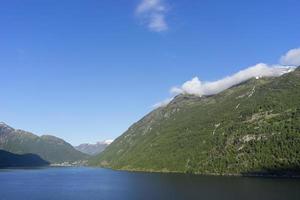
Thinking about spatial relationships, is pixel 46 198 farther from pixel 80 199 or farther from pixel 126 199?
pixel 126 199

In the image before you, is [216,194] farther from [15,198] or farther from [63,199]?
[15,198]

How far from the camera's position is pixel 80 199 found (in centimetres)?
19688

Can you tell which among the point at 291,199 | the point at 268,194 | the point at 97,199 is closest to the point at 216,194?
the point at 268,194

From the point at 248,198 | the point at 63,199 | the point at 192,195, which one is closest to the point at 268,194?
the point at 248,198

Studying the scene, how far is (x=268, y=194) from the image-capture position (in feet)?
619

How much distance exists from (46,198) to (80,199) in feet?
52.4

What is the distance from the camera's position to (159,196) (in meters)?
200

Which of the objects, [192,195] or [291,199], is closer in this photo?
[291,199]

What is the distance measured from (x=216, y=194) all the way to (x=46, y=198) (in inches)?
2984

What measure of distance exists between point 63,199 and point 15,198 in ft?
70.1

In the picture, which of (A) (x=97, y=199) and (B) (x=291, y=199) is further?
(A) (x=97, y=199)

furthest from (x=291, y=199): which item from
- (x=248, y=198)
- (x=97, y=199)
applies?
(x=97, y=199)

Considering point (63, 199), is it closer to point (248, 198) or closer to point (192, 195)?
point (192, 195)

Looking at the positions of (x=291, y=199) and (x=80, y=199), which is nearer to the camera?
(x=291, y=199)
